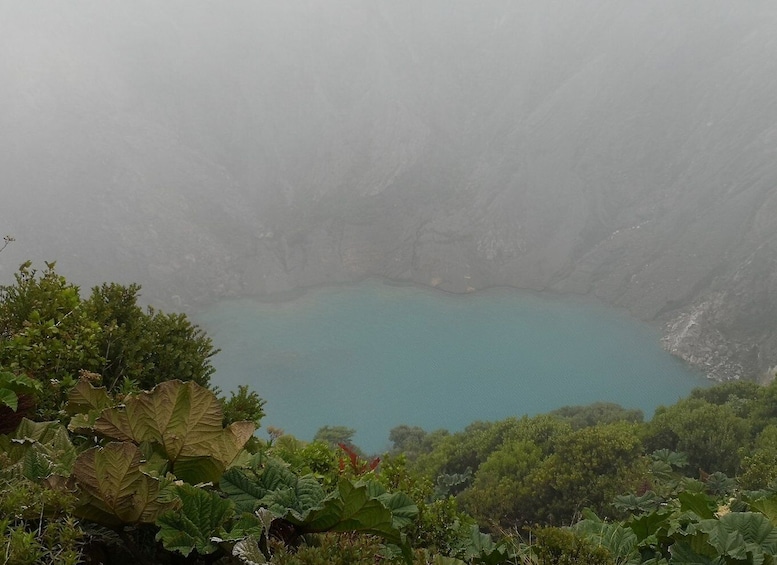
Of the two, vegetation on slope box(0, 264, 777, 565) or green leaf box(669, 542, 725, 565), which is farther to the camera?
green leaf box(669, 542, 725, 565)

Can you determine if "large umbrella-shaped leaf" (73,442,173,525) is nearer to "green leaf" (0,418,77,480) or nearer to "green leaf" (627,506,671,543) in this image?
"green leaf" (0,418,77,480)

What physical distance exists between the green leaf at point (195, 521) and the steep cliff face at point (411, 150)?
174 feet

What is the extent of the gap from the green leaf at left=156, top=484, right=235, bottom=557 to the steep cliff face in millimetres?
53170

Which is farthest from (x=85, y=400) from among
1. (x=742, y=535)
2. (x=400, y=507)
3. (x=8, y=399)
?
(x=742, y=535)

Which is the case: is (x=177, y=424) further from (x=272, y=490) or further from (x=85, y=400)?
(x=85, y=400)

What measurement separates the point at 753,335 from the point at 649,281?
1210 centimetres

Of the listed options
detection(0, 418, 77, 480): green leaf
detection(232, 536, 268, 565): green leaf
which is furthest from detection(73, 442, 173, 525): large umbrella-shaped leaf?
detection(232, 536, 268, 565): green leaf

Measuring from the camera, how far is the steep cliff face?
64.9 m

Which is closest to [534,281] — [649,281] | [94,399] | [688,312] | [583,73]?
[649,281]

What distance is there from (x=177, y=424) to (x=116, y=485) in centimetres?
42

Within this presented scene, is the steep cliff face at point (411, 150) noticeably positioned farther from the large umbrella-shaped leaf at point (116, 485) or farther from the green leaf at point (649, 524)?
the large umbrella-shaped leaf at point (116, 485)

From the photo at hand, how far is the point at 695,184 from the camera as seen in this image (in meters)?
69.5

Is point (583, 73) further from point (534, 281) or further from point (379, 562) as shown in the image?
point (379, 562)

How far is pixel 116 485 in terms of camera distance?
2289 millimetres
